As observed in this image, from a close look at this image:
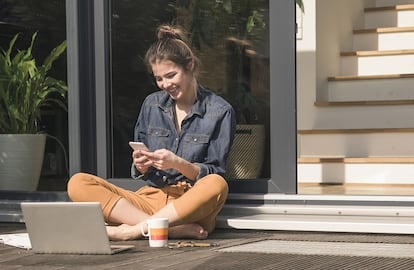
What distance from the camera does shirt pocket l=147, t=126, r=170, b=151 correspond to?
3816mm

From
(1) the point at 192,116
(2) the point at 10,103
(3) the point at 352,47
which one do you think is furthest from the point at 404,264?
(3) the point at 352,47

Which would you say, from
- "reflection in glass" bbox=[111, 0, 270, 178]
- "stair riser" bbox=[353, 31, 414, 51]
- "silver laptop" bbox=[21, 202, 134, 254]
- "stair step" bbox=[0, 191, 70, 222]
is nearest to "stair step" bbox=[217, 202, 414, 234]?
"reflection in glass" bbox=[111, 0, 270, 178]

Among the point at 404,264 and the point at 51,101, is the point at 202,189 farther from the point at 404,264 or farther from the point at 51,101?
the point at 51,101

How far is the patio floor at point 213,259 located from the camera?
113 inches

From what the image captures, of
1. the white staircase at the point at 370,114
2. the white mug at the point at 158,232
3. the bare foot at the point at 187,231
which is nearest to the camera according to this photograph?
the white mug at the point at 158,232

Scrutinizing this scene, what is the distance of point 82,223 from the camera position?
3.11m

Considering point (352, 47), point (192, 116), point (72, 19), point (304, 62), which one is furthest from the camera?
point (352, 47)

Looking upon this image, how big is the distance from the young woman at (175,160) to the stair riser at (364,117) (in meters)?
1.58

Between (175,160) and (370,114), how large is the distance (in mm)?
2037

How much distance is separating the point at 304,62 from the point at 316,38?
169 mm

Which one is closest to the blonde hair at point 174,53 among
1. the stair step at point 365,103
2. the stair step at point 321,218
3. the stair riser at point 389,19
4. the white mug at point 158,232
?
the stair step at point 321,218

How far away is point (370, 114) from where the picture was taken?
5.22 metres

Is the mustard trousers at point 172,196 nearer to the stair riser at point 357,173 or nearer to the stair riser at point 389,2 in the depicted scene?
the stair riser at point 357,173

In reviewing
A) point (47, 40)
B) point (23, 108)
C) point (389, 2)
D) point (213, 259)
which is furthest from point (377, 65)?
point (213, 259)
